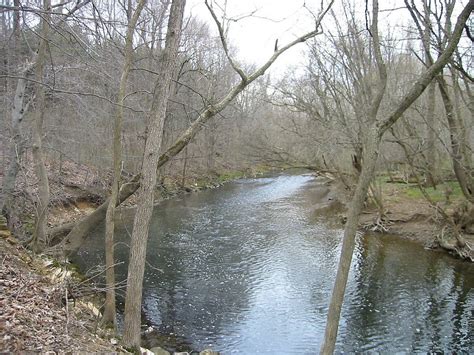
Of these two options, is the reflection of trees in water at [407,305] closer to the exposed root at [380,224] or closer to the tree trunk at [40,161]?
the exposed root at [380,224]

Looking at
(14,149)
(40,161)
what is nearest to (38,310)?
(14,149)

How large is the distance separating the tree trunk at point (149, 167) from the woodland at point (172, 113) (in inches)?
0.8

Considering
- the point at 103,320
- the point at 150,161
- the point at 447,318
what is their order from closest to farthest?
the point at 150,161 < the point at 103,320 < the point at 447,318

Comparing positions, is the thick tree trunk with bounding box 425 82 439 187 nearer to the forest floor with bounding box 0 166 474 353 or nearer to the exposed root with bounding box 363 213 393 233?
the exposed root with bounding box 363 213 393 233

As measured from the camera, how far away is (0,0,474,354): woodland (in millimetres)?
5852

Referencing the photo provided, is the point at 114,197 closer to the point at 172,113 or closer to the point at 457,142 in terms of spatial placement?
the point at 172,113

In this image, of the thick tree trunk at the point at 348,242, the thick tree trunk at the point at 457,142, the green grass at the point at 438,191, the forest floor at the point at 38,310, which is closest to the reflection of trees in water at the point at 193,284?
the forest floor at the point at 38,310

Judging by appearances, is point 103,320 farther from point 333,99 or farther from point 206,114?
point 333,99

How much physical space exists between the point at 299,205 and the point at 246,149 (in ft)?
29.3

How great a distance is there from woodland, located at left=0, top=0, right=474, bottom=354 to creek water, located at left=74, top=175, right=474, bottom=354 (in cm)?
202

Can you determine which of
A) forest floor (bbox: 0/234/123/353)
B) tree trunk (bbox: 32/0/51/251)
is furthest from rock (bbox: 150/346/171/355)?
tree trunk (bbox: 32/0/51/251)

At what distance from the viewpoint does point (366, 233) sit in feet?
57.8

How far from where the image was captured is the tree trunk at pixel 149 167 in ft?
20.7

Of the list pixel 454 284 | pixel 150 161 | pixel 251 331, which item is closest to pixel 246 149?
pixel 454 284
